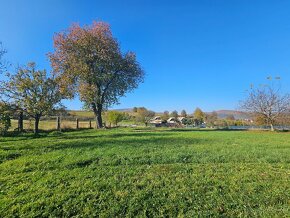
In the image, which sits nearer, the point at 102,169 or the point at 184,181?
the point at 184,181

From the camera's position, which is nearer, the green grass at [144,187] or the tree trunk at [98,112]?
the green grass at [144,187]

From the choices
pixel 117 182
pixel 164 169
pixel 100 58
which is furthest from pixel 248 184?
pixel 100 58

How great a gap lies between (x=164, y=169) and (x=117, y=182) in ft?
5.00

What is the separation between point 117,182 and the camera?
210 inches

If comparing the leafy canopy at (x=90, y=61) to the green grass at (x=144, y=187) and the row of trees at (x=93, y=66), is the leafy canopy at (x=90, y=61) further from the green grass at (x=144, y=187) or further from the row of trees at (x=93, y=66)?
the green grass at (x=144, y=187)

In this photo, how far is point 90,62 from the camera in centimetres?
2717

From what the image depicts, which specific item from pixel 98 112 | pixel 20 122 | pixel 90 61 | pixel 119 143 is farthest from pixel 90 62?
pixel 119 143

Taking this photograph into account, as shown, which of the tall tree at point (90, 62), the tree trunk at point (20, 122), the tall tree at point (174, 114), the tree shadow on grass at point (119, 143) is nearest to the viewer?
the tree shadow on grass at point (119, 143)

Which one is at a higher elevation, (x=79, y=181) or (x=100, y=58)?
(x=100, y=58)

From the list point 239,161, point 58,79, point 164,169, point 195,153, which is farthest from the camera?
point 58,79

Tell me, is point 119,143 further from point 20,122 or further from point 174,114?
point 174,114

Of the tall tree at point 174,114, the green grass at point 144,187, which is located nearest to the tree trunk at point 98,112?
the green grass at point 144,187

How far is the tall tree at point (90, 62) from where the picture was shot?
86.2ft

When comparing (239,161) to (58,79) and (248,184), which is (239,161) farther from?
(58,79)
